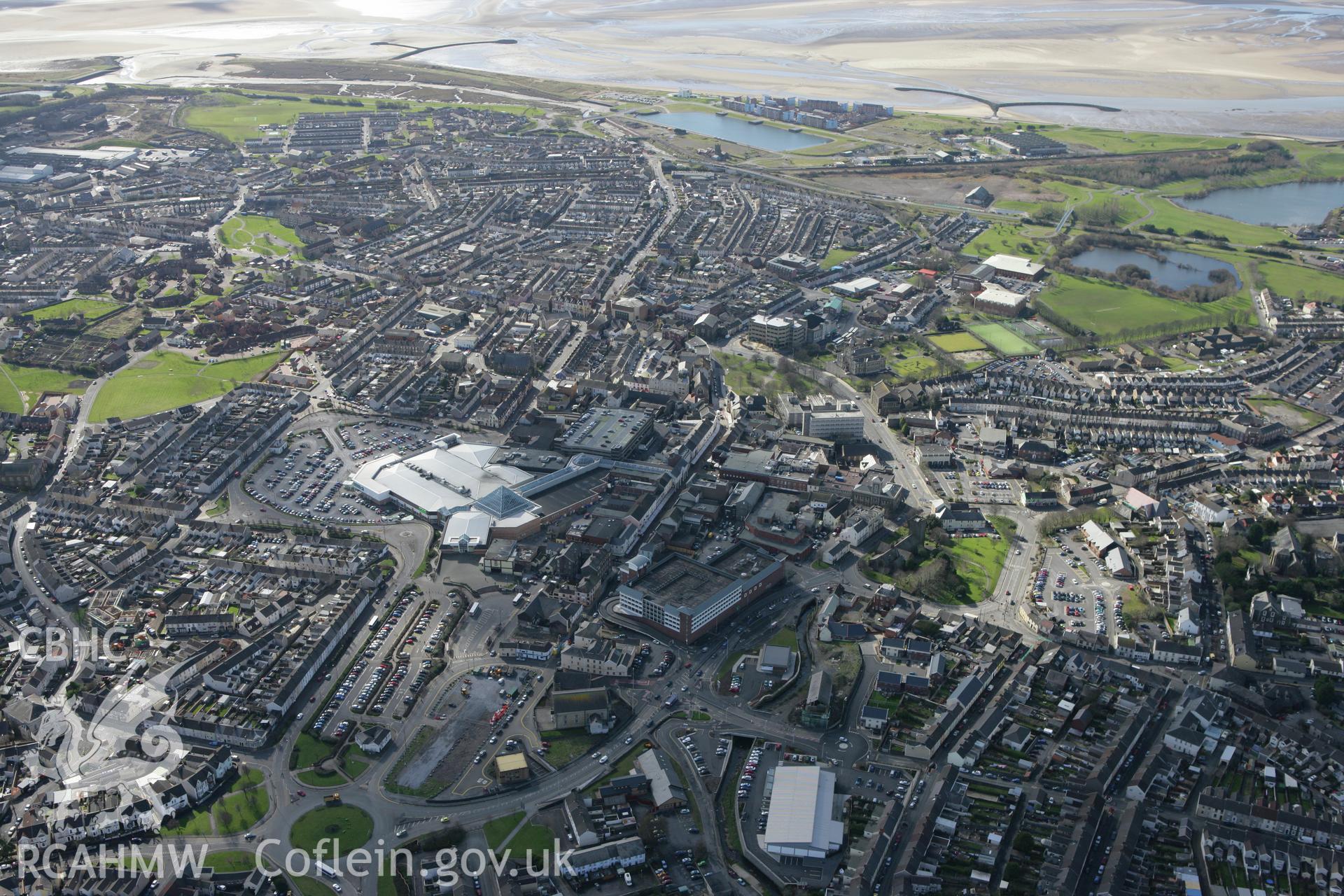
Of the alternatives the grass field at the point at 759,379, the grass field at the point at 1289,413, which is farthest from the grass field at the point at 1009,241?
the grass field at the point at 759,379

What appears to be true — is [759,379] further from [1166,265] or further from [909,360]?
[1166,265]

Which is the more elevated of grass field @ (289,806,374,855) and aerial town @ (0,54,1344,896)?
aerial town @ (0,54,1344,896)

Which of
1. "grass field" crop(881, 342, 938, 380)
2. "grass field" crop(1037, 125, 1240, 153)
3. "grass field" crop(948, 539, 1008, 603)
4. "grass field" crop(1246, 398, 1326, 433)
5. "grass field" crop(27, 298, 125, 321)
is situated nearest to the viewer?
"grass field" crop(948, 539, 1008, 603)

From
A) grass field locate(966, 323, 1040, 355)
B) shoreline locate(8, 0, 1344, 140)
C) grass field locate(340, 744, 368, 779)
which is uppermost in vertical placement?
shoreline locate(8, 0, 1344, 140)

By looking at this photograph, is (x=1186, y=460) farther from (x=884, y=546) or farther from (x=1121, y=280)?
(x=1121, y=280)

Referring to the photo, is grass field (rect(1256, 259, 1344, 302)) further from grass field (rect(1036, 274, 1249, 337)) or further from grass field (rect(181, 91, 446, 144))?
grass field (rect(181, 91, 446, 144))

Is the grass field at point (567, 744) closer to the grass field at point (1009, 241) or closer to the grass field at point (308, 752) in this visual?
the grass field at point (308, 752)

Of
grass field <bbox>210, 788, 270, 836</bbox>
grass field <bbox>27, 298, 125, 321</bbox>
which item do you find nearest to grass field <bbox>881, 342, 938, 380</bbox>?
grass field <bbox>210, 788, 270, 836</bbox>

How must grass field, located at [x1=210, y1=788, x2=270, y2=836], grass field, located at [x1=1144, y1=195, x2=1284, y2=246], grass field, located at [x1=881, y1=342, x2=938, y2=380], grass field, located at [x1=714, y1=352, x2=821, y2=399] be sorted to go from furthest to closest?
grass field, located at [x1=1144, y1=195, x2=1284, y2=246] < grass field, located at [x1=881, y1=342, x2=938, y2=380] < grass field, located at [x1=714, y1=352, x2=821, y2=399] < grass field, located at [x1=210, y1=788, x2=270, y2=836]
